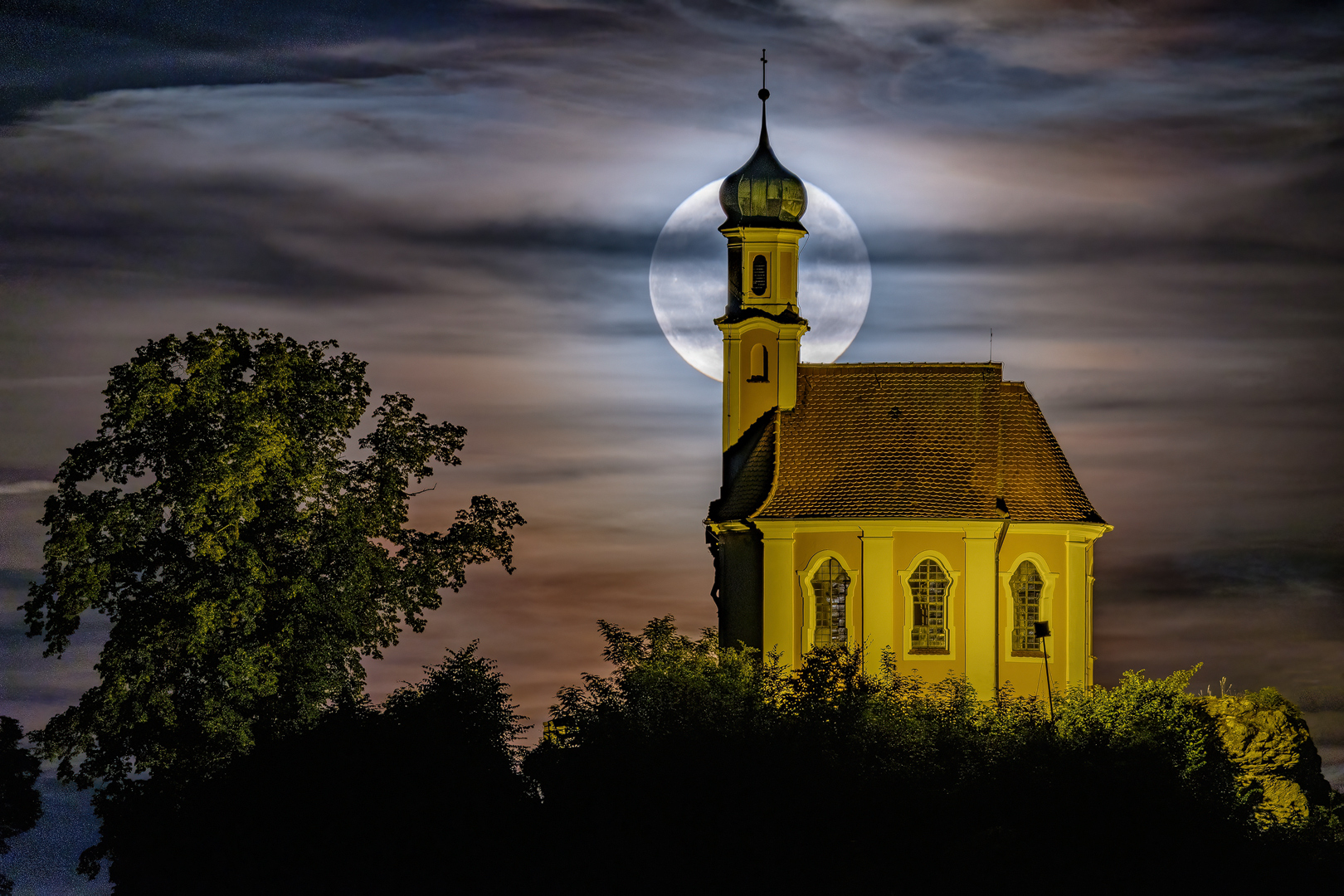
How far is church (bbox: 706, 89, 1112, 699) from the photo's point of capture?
54.2 m

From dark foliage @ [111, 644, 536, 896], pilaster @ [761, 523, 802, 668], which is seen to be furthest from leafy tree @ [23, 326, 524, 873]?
pilaster @ [761, 523, 802, 668]

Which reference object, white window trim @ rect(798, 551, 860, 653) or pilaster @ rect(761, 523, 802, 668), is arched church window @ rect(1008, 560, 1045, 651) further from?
pilaster @ rect(761, 523, 802, 668)

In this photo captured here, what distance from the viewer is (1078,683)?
5450 cm

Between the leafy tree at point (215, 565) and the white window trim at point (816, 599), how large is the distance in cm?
1232

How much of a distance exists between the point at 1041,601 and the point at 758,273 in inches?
507

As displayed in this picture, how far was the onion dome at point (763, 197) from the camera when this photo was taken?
5994 cm

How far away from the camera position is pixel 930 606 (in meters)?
54.5

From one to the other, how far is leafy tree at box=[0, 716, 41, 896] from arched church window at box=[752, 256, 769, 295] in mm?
25206

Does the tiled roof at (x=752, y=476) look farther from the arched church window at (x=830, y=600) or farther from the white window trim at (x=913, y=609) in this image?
the white window trim at (x=913, y=609)

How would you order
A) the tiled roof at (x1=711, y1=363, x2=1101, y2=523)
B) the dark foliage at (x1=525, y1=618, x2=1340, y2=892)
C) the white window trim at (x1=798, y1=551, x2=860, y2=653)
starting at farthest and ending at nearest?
the tiled roof at (x1=711, y1=363, x2=1101, y2=523), the white window trim at (x1=798, y1=551, x2=860, y2=653), the dark foliage at (x1=525, y1=618, x2=1340, y2=892)

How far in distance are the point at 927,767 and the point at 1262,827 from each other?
31.6ft

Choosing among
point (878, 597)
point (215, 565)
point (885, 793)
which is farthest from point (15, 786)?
point (885, 793)

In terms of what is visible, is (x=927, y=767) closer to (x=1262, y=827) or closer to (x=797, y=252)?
(x=1262, y=827)

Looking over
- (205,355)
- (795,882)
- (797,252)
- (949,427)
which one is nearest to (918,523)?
(949,427)
